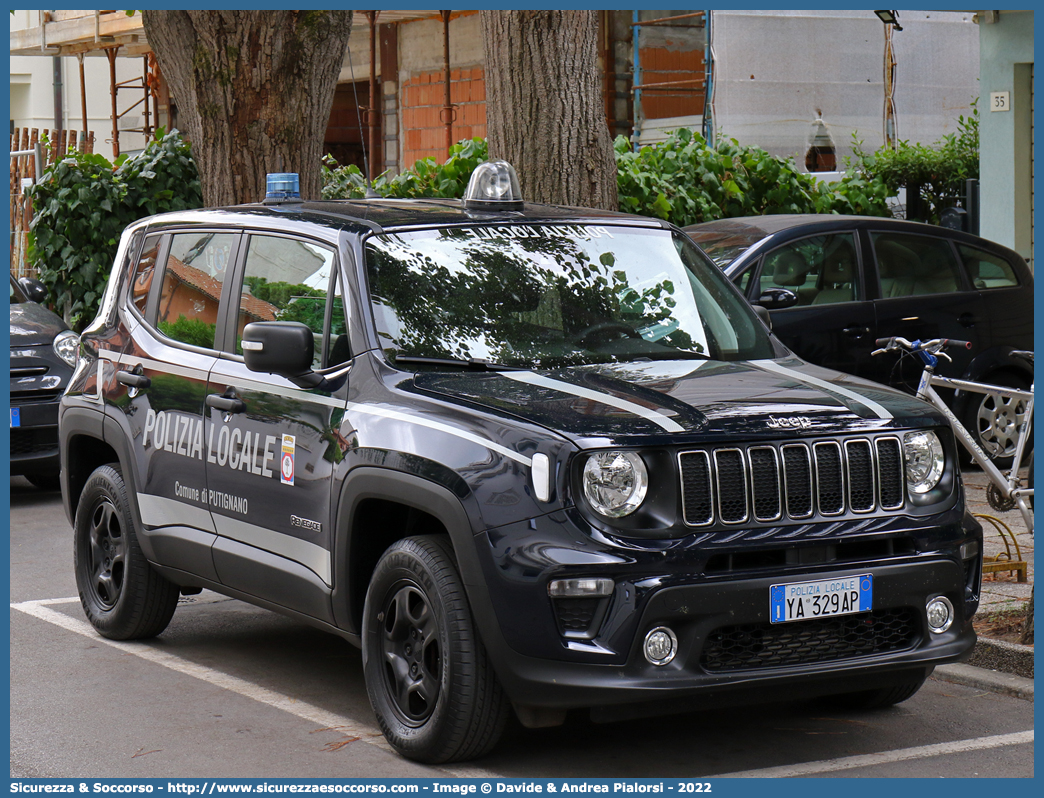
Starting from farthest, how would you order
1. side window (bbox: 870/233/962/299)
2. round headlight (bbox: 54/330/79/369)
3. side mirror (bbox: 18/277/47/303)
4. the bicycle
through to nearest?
side mirror (bbox: 18/277/47/303) < round headlight (bbox: 54/330/79/369) < side window (bbox: 870/233/962/299) < the bicycle

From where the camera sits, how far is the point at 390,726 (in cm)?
512

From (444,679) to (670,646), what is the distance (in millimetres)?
723

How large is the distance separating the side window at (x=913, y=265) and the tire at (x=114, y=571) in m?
5.76

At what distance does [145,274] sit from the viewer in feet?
23.1

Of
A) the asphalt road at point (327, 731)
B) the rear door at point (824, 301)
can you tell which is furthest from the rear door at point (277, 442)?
the rear door at point (824, 301)

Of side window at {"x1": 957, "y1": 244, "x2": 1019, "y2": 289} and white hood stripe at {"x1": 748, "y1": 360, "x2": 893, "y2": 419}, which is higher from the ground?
side window at {"x1": 957, "y1": 244, "x2": 1019, "y2": 289}

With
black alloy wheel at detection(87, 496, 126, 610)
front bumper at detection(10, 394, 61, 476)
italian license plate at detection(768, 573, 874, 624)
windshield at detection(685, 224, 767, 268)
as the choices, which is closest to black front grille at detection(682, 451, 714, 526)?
italian license plate at detection(768, 573, 874, 624)

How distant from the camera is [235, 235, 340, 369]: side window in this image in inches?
222

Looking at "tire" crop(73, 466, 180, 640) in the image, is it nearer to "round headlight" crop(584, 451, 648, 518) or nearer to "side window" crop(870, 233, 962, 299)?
"round headlight" crop(584, 451, 648, 518)

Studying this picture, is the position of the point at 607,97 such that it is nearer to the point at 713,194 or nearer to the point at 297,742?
the point at 713,194

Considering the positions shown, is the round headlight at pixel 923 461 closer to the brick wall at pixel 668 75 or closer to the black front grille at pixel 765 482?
the black front grille at pixel 765 482

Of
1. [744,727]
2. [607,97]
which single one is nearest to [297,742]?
[744,727]

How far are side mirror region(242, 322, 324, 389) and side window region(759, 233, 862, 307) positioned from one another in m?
5.28

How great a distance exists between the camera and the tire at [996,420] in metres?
10.5
